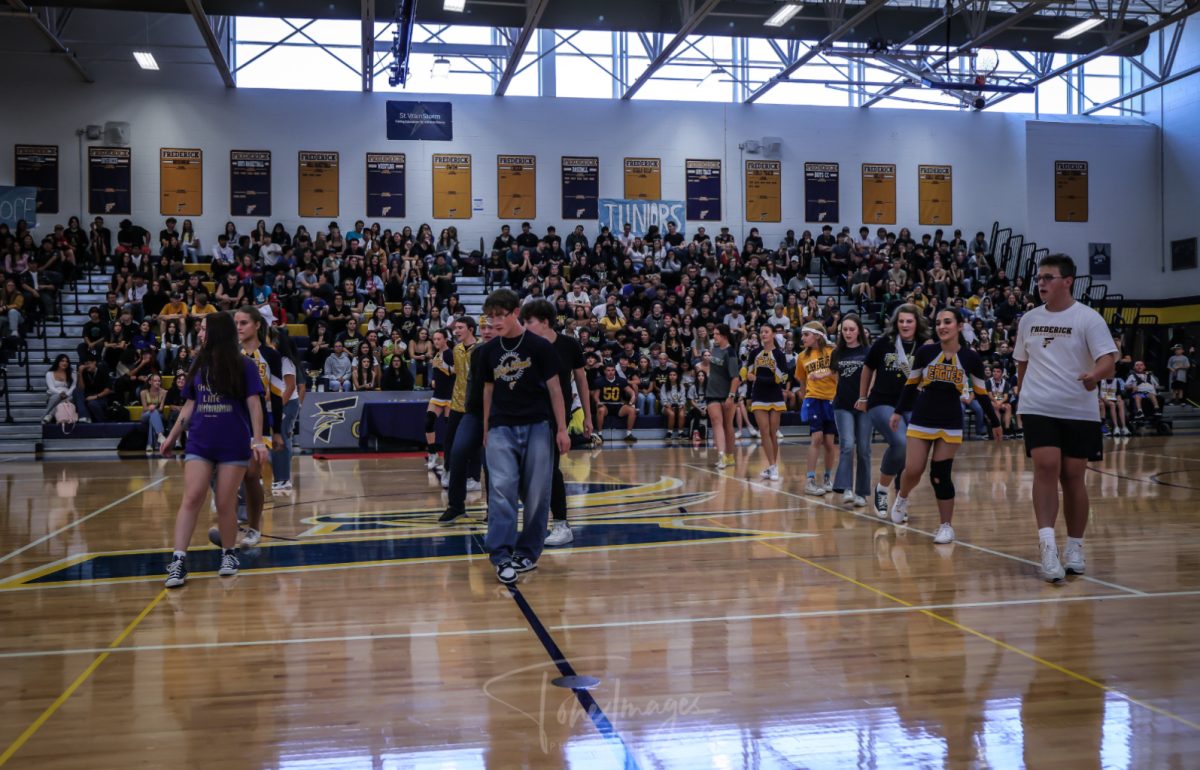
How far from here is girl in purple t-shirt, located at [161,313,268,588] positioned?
5.86 meters

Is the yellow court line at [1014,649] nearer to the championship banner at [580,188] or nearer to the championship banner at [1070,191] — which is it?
the championship banner at [580,188]

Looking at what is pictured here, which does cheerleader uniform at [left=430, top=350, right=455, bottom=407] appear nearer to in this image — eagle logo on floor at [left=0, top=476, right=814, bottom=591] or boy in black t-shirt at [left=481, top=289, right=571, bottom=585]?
eagle logo on floor at [left=0, top=476, right=814, bottom=591]

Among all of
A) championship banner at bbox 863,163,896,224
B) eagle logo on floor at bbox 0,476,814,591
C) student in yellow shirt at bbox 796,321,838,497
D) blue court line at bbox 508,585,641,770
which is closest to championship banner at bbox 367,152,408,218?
championship banner at bbox 863,163,896,224

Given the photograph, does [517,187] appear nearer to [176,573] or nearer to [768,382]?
[768,382]

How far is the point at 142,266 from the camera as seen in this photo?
71.0ft

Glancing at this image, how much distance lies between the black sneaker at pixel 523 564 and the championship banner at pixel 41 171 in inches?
883

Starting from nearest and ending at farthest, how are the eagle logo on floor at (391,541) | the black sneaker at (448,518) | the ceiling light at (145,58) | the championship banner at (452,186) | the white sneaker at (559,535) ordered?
the eagle logo on floor at (391,541) < the white sneaker at (559,535) < the black sneaker at (448,518) < the ceiling light at (145,58) < the championship banner at (452,186)

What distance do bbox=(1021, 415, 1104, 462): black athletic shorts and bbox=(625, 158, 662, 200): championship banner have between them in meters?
21.7

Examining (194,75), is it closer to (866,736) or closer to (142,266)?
(142,266)

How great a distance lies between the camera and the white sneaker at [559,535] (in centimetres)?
709

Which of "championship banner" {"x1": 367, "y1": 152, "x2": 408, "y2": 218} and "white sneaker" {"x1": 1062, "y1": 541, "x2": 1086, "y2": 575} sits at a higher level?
"championship banner" {"x1": 367, "y1": 152, "x2": 408, "y2": 218}

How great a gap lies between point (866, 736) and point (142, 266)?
21601 millimetres

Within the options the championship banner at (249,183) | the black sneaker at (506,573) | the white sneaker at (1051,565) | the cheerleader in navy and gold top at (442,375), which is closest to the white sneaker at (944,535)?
the white sneaker at (1051,565)

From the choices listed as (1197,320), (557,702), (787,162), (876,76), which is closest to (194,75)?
(787,162)
